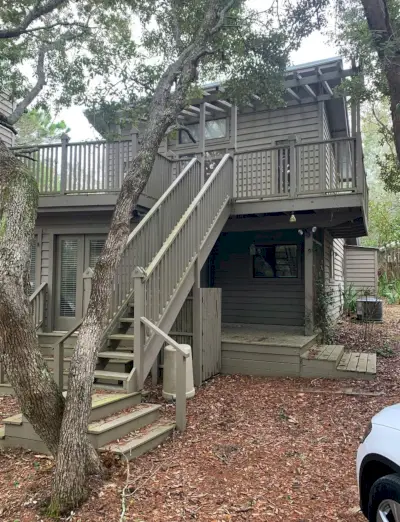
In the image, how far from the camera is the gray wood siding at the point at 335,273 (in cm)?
1259

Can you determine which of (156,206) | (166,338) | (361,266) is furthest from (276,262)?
(361,266)

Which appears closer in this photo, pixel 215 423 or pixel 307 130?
pixel 215 423

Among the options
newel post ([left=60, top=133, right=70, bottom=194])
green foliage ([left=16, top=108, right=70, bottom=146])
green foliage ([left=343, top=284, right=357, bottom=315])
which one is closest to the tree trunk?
newel post ([left=60, top=133, right=70, bottom=194])

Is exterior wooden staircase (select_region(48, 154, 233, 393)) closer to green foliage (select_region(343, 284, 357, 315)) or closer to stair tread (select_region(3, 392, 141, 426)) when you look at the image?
stair tread (select_region(3, 392, 141, 426))

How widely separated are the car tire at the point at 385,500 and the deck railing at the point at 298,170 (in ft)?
20.3

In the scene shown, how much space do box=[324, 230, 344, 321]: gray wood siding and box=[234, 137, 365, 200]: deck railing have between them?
12.6ft

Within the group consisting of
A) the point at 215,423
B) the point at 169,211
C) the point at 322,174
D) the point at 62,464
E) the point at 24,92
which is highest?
the point at 24,92

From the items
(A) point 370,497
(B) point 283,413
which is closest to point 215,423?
(B) point 283,413

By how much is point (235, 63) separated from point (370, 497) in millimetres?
8385

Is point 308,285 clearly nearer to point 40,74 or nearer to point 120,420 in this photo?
point 120,420

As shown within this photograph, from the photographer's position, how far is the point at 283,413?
19.3 feet

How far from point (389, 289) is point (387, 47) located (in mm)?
17039

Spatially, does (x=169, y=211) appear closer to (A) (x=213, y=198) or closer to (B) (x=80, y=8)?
(A) (x=213, y=198)

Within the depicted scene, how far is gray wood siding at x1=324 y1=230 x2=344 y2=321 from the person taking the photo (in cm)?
1259
